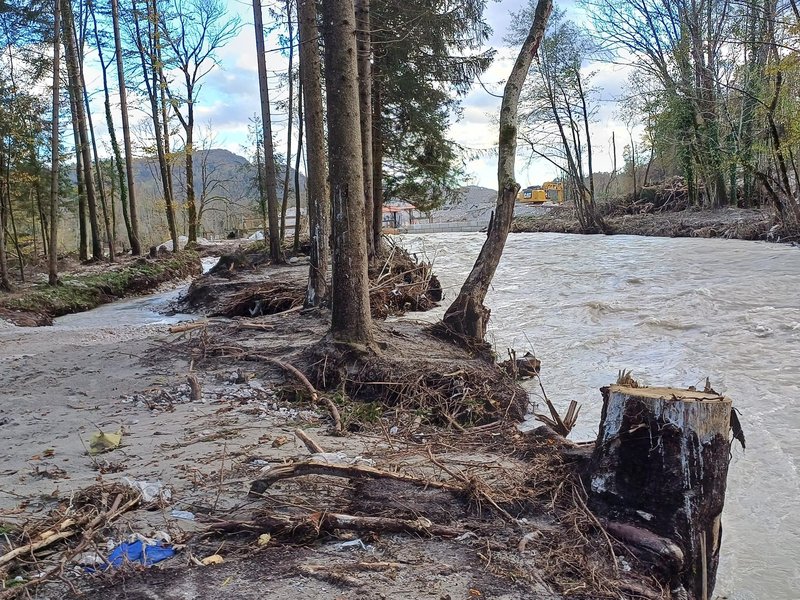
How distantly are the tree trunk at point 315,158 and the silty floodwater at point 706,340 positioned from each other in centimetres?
265

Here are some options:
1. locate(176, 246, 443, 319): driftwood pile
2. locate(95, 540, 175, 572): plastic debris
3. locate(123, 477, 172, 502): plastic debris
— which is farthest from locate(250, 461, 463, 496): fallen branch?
locate(176, 246, 443, 319): driftwood pile

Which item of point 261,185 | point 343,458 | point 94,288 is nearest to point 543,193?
point 261,185

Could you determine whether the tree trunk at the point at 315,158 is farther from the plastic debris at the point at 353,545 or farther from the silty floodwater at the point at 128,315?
the plastic debris at the point at 353,545

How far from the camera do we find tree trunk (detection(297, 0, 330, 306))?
9016 mm

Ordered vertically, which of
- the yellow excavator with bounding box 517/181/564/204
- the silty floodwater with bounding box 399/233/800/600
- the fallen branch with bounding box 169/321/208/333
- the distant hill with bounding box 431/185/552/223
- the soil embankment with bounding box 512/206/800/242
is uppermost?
the yellow excavator with bounding box 517/181/564/204

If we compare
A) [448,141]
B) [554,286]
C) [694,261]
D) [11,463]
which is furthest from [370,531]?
[448,141]

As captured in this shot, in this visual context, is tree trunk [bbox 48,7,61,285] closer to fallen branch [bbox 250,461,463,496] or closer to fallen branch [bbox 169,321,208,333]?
fallen branch [bbox 169,321,208,333]

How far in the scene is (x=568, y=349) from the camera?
29.4ft

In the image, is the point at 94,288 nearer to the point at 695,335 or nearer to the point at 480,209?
the point at 695,335

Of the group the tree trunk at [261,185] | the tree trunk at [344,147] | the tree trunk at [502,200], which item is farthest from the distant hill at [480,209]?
the tree trunk at [344,147]

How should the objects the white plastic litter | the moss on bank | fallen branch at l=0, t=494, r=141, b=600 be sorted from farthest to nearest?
the moss on bank → the white plastic litter → fallen branch at l=0, t=494, r=141, b=600

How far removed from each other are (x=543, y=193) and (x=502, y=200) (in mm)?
50442

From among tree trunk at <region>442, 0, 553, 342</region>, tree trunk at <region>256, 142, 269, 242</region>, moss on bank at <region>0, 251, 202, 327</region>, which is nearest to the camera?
tree trunk at <region>442, 0, 553, 342</region>

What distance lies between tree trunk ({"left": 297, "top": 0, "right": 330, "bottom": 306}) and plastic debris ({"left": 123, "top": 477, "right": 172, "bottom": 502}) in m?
6.01
